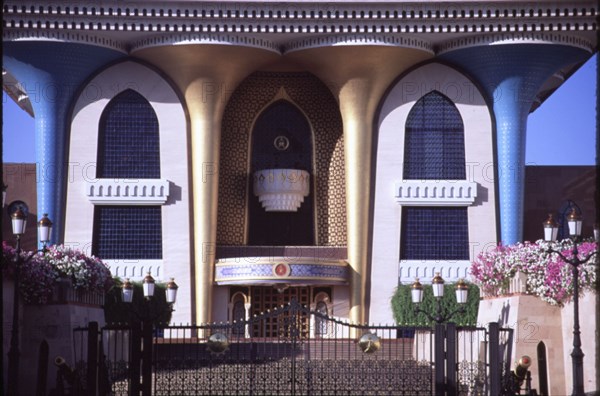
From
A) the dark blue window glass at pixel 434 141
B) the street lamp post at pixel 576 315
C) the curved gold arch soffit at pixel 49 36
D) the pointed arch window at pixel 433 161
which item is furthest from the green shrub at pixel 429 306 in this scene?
the street lamp post at pixel 576 315

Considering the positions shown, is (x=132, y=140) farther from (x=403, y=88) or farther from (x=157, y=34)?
(x=403, y=88)

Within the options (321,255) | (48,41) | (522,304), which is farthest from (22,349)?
(321,255)

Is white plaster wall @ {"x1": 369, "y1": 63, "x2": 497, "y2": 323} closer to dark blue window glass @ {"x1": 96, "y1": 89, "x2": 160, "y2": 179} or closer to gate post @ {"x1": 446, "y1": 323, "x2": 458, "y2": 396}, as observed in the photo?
dark blue window glass @ {"x1": 96, "y1": 89, "x2": 160, "y2": 179}

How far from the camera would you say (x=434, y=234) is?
37.8 metres

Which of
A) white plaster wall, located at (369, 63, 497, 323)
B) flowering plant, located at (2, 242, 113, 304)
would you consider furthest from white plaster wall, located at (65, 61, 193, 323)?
flowering plant, located at (2, 242, 113, 304)

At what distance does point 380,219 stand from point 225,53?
7.90 metres

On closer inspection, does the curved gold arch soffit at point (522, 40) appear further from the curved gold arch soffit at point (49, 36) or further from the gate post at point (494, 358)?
the gate post at point (494, 358)

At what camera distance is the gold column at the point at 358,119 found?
36562 millimetres

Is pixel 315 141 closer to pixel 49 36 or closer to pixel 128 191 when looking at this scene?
pixel 128 191

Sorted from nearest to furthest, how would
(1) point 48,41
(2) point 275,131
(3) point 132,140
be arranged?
(1) point 48,41
(3) point 132,140
(2) point 275,131

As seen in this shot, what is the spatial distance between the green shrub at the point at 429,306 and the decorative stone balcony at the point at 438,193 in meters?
2.98

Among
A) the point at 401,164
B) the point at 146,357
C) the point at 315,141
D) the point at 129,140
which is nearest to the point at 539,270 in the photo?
the point at 146,357

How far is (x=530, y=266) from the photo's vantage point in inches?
961

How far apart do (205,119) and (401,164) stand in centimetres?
699
